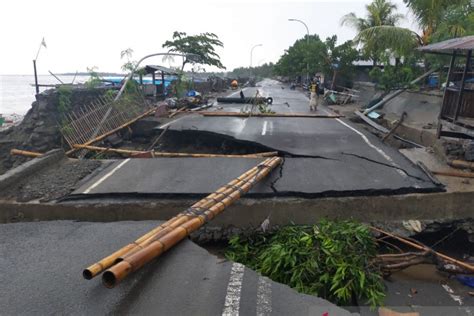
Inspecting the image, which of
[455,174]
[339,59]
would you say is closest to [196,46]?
[339,59]

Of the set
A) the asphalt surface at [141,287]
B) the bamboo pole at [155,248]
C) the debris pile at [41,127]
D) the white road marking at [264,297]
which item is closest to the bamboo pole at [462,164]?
the bamboo pole at [155,248]

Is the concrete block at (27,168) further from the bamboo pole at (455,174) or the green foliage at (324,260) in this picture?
the bamboo pole at (455,174)

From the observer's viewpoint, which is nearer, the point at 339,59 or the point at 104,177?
the point at 104,177

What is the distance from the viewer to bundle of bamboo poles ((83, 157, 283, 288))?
2.98 meters

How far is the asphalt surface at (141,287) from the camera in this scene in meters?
2.89

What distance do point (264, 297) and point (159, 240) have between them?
1.28m

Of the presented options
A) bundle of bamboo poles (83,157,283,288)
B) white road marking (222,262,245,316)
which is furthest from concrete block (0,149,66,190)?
white road marking (222,262,245,316)

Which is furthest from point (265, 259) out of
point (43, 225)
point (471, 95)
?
point (471, 95)

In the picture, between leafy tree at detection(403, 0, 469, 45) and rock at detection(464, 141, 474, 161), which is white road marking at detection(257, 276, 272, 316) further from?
leafy tree at detection(403, 0, 469, 45)

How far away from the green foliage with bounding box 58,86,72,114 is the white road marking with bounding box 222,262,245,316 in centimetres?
1193

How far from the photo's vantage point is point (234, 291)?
3.13 metres

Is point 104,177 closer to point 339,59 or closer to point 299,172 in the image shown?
point 299,172

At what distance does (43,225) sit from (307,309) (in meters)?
3.75

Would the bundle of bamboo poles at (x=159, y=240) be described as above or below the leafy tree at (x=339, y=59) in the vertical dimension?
below
